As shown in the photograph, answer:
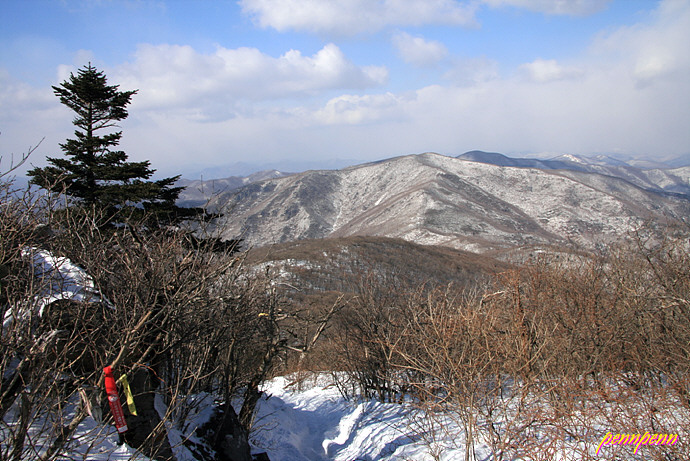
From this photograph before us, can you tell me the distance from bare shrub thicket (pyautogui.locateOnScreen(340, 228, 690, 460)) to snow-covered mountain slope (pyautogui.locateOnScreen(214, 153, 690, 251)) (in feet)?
169

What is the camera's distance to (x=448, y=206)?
3556 inches

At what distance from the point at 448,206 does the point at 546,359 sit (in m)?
85.0

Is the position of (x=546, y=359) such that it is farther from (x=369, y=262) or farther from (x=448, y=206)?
(x=448, y=206)

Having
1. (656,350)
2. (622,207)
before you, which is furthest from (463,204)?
(656,350)

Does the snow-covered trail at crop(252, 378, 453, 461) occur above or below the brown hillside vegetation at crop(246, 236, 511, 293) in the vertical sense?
above

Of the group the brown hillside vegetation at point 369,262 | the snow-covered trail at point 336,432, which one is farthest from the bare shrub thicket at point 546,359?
the brown hillside vegetation at point 369,262

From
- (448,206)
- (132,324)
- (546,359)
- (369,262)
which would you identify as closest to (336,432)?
(546,359)

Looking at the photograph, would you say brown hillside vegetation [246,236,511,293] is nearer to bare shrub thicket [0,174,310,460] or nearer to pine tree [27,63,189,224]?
pine tree [27,63,189,224]

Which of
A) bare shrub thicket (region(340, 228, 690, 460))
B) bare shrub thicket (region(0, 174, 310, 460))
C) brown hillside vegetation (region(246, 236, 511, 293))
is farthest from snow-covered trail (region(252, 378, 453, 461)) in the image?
brown hillside vegetation (region(246, 236, 511, 293))

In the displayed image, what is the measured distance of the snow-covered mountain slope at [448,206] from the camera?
82250mm

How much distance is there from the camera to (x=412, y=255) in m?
55.9

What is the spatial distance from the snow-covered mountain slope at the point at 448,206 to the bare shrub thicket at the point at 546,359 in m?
51.5

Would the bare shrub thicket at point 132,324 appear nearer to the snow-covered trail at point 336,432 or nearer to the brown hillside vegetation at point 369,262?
the snow-covered trail at point 336,432

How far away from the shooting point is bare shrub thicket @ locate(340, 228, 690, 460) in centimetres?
597
